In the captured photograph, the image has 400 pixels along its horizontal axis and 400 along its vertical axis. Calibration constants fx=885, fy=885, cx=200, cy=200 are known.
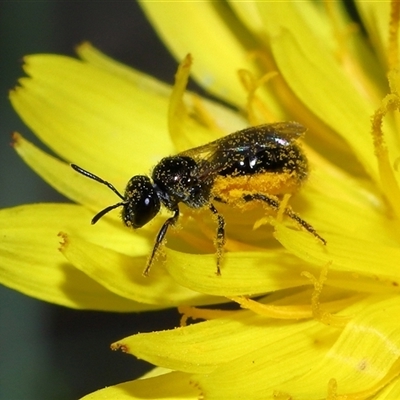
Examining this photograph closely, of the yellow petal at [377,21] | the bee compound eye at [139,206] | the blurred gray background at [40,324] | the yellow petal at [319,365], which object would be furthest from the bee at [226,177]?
the blurred gray background at [40,324]

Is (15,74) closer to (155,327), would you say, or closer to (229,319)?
(155,327)

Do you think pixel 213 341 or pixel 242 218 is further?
pixel 242 218

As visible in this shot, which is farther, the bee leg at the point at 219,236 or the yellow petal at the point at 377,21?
the yellow petal at the point at 377,21

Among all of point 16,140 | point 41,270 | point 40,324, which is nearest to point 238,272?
point 41,270

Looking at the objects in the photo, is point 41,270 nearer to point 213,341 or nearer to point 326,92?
point 213,341

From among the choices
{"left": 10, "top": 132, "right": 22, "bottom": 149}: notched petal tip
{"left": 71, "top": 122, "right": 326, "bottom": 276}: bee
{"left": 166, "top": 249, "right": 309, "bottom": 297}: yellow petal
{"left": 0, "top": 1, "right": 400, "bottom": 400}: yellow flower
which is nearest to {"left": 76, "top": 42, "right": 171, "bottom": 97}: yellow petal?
{"left": 0, "top": 1, "right": 400, "bottom": 400}: yellow flower

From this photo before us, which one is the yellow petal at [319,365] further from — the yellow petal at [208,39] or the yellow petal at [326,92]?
the yellow petal at [208,39]
